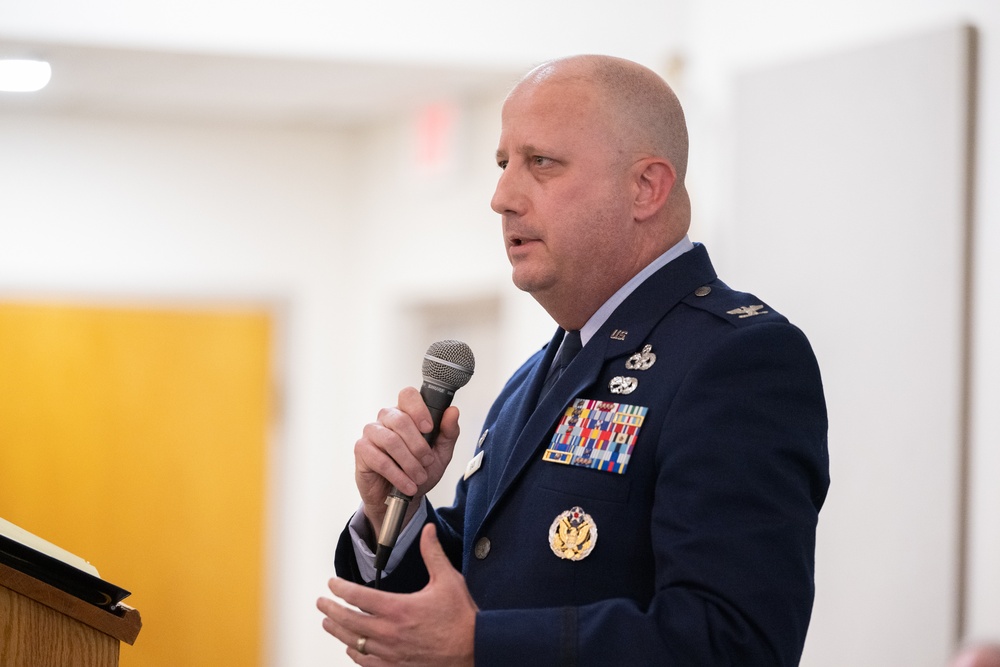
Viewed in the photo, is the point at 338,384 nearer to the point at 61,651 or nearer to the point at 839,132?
the point at 839,132

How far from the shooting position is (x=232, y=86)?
4.01 m

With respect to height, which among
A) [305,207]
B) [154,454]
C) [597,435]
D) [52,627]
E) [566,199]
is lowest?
[154,454]

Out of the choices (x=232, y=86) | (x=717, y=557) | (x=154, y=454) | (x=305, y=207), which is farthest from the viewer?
(x=305, y=207)

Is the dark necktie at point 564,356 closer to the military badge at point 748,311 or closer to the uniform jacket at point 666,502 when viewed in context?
the uniform jacket at point 666,502

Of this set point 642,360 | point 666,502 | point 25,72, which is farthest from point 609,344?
point 25,72

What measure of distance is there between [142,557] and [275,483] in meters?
0.61

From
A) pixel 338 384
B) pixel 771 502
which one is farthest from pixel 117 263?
pixel 771 502

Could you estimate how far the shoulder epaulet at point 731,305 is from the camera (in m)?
1.33

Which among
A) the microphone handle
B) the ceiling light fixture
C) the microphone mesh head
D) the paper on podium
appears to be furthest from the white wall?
the paper on podium

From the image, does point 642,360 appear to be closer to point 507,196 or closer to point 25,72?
point 507,196

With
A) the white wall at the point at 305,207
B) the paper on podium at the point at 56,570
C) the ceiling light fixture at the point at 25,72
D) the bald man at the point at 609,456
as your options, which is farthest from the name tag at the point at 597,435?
the ceiling light fixture at the point at 25,72

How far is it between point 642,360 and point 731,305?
13cm

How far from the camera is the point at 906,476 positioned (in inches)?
103

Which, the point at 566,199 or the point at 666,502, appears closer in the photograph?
the point at 666,502
